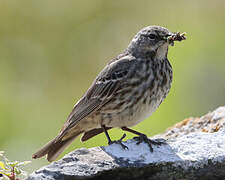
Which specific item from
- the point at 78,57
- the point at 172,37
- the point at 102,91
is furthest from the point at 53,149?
the point at 78,57

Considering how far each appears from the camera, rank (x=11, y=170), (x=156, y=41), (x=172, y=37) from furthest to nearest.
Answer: (x=156, y=41) → (x=172, y=37) → (x=11, y=170)

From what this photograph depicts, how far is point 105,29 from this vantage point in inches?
552

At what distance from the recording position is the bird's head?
743 cm

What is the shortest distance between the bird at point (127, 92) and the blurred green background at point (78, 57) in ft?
6.60

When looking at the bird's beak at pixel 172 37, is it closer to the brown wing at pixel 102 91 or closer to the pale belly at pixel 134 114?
the brown wing at pixel 102 91

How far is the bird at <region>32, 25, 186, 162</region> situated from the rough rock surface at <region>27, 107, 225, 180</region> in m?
0.78

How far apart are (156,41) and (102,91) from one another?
0.85 metres

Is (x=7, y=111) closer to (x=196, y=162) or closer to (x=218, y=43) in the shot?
(x=218, y=43)

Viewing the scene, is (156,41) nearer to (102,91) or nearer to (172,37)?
(172,37)

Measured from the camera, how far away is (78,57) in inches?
530

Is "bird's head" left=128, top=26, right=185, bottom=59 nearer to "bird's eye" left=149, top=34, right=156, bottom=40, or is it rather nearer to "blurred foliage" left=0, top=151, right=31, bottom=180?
"bird's eye" left=149, top=34, right=156, bottom=40

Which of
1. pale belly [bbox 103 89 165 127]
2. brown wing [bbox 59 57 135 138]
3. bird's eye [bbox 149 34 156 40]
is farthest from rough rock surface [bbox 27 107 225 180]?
bird's eye [bbox 149 34 156 40]

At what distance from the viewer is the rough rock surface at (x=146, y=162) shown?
18.9ft

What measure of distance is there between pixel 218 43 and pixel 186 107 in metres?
2.01
